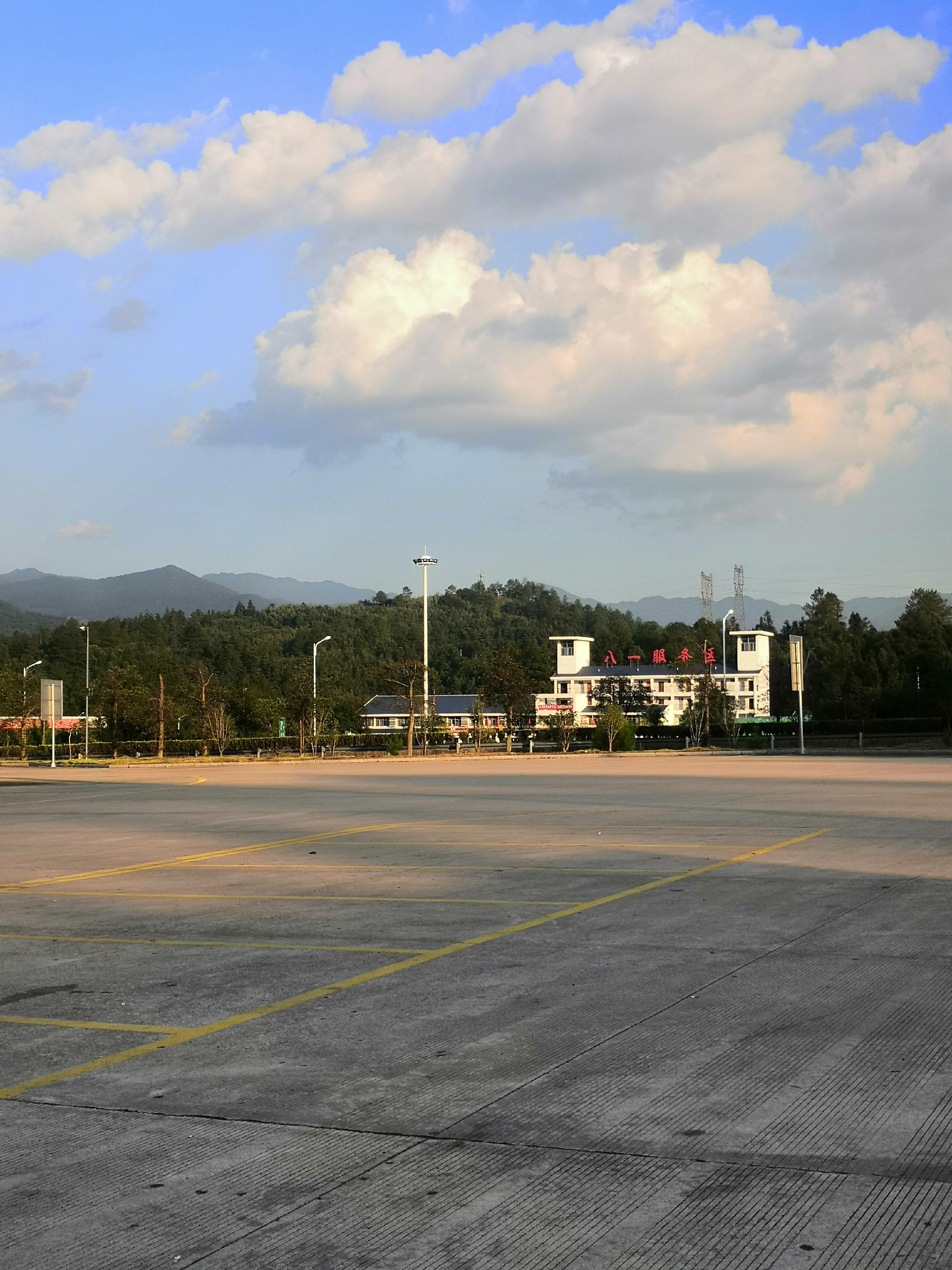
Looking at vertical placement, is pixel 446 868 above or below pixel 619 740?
above

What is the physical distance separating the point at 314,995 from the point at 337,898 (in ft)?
14.8

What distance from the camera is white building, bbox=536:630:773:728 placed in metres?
131

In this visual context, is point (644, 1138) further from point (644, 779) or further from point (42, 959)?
point (644, 779)

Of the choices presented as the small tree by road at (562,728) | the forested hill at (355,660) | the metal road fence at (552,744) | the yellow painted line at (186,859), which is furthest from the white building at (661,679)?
the yellow painted line at (186,859)

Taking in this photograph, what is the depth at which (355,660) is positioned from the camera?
173 m

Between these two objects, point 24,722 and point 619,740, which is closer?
point 619,740

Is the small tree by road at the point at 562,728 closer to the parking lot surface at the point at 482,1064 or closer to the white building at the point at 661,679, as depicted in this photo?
the white building at the point at 661,679

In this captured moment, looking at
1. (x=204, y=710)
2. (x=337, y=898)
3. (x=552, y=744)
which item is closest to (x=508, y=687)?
(x=552, y=744)

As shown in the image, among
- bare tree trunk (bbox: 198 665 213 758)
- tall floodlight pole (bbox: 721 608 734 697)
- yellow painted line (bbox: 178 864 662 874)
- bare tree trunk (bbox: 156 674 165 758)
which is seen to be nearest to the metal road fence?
bare tree trunk (bbox: 198 665 213 758)

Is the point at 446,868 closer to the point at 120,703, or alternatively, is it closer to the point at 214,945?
the point at 214,945

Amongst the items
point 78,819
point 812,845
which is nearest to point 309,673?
point 78,819

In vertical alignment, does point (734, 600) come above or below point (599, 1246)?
above

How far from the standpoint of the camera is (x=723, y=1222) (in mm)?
4375

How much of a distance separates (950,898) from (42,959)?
8.16 meters
